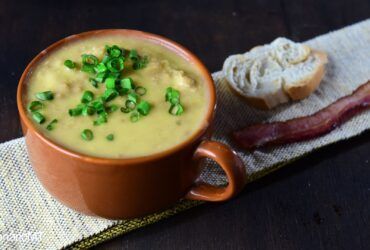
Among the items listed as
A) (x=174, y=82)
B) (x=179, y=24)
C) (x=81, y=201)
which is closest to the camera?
(x=81, y=201)

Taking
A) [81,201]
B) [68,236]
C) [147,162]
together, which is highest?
[147,162]

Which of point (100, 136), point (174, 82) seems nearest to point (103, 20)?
point (174, 82)

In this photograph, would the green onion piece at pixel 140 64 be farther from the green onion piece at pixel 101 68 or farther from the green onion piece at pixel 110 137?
the green onion piece at pixel 110 137

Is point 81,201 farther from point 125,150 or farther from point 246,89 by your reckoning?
point 246,89

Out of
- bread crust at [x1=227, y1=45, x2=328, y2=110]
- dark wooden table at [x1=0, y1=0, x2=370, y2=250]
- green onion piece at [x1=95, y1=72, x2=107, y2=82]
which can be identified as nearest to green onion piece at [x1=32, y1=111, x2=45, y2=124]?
green onion piece at [x1=95, y1=72, x2=107, y2=82]

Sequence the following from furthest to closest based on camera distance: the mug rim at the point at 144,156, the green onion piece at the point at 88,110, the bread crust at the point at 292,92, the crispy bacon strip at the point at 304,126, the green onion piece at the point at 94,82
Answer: the bread crust at the point at 292,92 → the crispy bacon strip at the point at 304,126 → the green onion piece at the point at 94,82 → the green onion piece at the point at 88,110 → the mug rim at the point at 144,156

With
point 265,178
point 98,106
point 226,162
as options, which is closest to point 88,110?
point 98,106

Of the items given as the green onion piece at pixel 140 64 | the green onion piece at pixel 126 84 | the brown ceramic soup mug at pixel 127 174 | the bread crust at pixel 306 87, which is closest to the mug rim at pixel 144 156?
the brown ceramic soup mug at pixel 127 174
